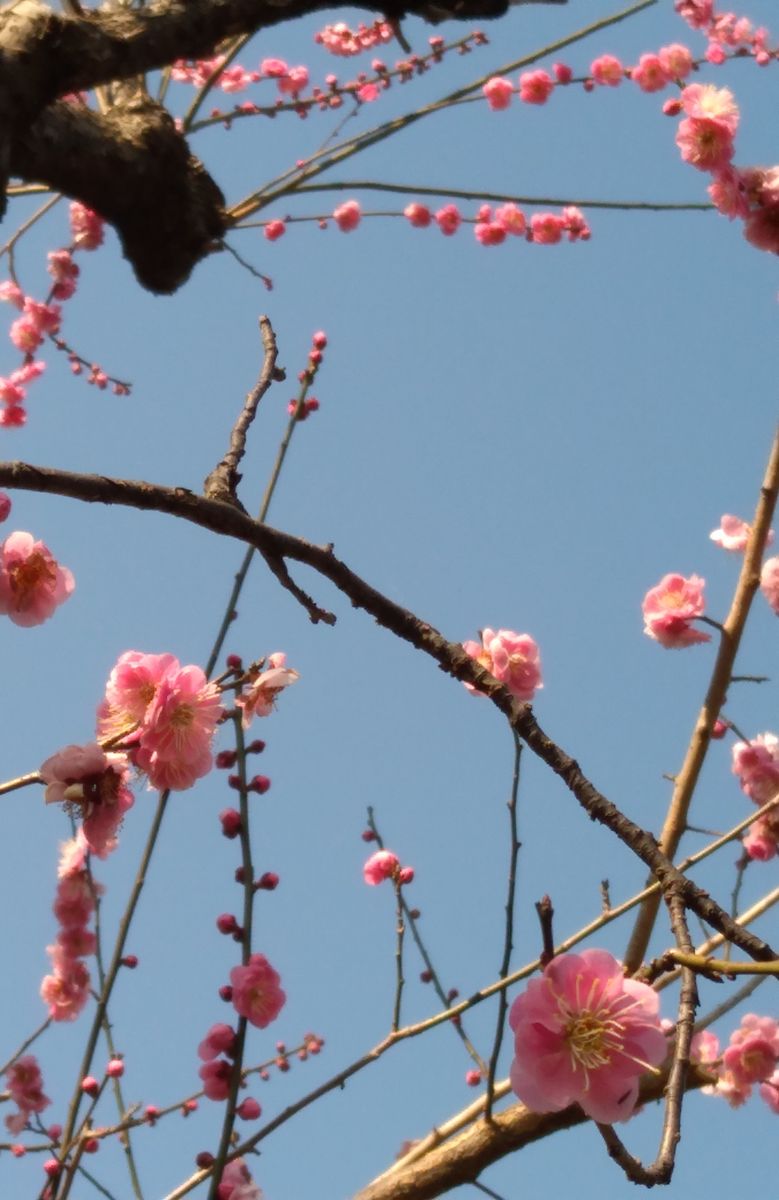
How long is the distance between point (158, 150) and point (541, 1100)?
2.17 metres

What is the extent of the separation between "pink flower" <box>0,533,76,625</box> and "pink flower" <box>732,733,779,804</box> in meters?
2.35

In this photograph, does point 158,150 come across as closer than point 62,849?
Yes

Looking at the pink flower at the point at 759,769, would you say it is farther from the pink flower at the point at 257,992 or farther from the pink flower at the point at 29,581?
the pink flower at the point at 29,581

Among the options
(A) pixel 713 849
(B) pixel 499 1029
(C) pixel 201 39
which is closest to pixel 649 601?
(A) pixel 713 849

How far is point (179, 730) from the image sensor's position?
179cm

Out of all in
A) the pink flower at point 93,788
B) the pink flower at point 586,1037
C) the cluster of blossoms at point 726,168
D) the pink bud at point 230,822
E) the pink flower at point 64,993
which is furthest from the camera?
the pink flower at point 64,993

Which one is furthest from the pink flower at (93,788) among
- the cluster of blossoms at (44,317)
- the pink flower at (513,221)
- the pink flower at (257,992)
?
the pink flower at (513,221)

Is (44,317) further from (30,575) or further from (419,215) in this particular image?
(30,575)

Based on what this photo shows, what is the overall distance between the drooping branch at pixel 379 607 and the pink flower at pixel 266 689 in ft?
1.97

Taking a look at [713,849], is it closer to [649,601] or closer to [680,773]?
[680,773]

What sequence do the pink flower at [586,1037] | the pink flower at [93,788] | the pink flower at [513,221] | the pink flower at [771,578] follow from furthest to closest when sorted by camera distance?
the pink flower at [513,221]
the pink flower at [771,578]
the pink flower at [93,788]
the pink flower at [586,1037]

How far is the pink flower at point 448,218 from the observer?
6.59m

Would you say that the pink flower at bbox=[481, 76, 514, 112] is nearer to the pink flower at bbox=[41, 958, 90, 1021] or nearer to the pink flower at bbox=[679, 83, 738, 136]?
the pink flower at bbox=[679, 83, 738, 136]

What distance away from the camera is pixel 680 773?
2.65 meters
